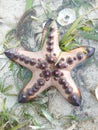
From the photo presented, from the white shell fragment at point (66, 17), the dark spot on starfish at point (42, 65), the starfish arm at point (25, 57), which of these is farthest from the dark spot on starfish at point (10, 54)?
the white shell fragment at point (66, 17)

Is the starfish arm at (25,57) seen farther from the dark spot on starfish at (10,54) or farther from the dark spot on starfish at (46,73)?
the dark spot on starfish at (46,73)

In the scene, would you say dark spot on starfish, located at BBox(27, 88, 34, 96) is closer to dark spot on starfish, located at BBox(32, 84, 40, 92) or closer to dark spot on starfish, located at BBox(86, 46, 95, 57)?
dark spot on starfish, located at BBox(32, 84, 40, 92)

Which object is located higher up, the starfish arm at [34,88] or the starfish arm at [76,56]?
the starfish arm at [76,56]

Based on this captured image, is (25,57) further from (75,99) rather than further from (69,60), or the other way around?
(75,99)

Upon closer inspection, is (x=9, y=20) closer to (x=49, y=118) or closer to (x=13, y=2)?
(x=13, y=2)

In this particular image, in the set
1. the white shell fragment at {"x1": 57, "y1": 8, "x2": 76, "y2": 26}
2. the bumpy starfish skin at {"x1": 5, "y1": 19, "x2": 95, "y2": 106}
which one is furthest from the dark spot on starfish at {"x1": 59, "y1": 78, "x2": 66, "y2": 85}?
the white shell fragment at {"x1": 57, "y1": 8, "x2": 76, "y2": 26}

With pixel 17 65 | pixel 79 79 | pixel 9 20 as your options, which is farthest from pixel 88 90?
pixel 9 20
